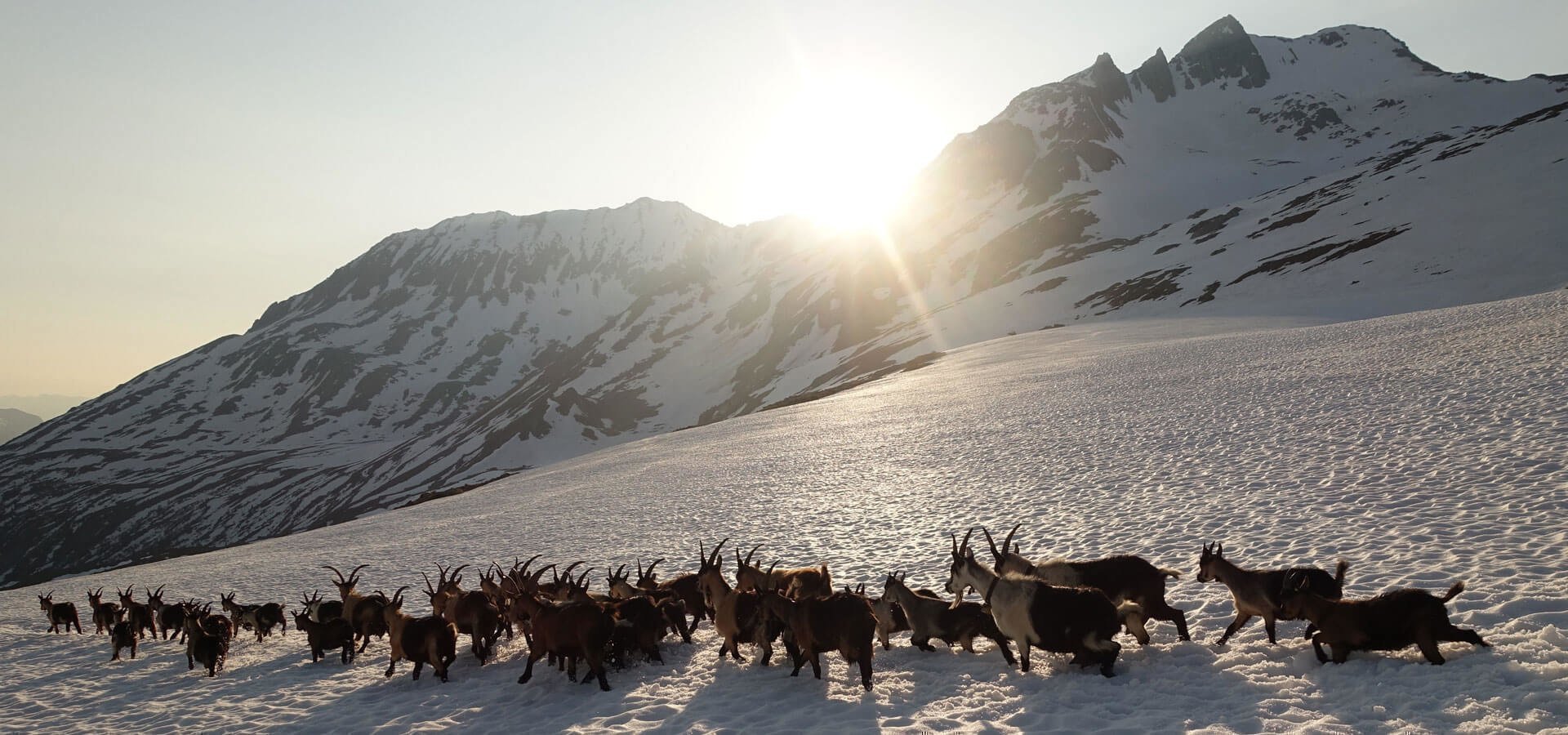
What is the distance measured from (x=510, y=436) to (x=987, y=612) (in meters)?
161

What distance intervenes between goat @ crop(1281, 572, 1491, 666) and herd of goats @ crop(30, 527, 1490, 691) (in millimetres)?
12

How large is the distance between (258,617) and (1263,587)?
19.6 m

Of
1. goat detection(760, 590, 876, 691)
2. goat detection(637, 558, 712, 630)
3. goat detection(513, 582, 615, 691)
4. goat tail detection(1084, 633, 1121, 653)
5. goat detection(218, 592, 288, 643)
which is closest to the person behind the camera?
goat tail detection(1084, 633, 1121, 653)

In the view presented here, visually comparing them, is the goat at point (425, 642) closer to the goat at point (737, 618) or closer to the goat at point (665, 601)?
the goat at point (665, 601)

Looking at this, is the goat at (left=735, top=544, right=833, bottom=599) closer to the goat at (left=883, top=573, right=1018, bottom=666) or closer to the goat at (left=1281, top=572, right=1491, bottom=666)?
the goat at (left=883, top=573, right=1018, bottom=666)

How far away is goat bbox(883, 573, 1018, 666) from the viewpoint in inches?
389

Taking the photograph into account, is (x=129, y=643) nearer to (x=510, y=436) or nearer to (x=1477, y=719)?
(x=1477, y=719)

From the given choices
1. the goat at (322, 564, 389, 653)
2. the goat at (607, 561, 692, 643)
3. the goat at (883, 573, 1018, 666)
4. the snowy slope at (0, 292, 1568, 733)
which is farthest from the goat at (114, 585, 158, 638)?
the goat at (883, 573, 1018, 666)

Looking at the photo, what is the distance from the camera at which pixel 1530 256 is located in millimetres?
61438

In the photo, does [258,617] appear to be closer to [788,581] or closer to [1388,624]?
[788,581]

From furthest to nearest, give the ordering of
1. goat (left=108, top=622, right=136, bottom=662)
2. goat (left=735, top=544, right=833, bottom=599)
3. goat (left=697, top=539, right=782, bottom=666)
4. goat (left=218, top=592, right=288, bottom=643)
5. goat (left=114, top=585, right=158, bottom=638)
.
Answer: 1. goat (left=114, top=585, right=158, bottom=638)
2. goat (left=218, top=592, right=288, bottom=643)
3. goat (left=108, top=622, right=136, bottom=662)
4. goat (left=735, top=544, right=833, bottom=599)
5. goat (left=697, top=539, right=782, bottom=666)

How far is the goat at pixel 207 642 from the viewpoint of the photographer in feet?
45.2

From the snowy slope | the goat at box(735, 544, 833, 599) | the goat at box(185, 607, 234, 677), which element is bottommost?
the snowy slope

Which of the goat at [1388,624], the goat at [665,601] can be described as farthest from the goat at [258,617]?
the goat at [1388,624]
